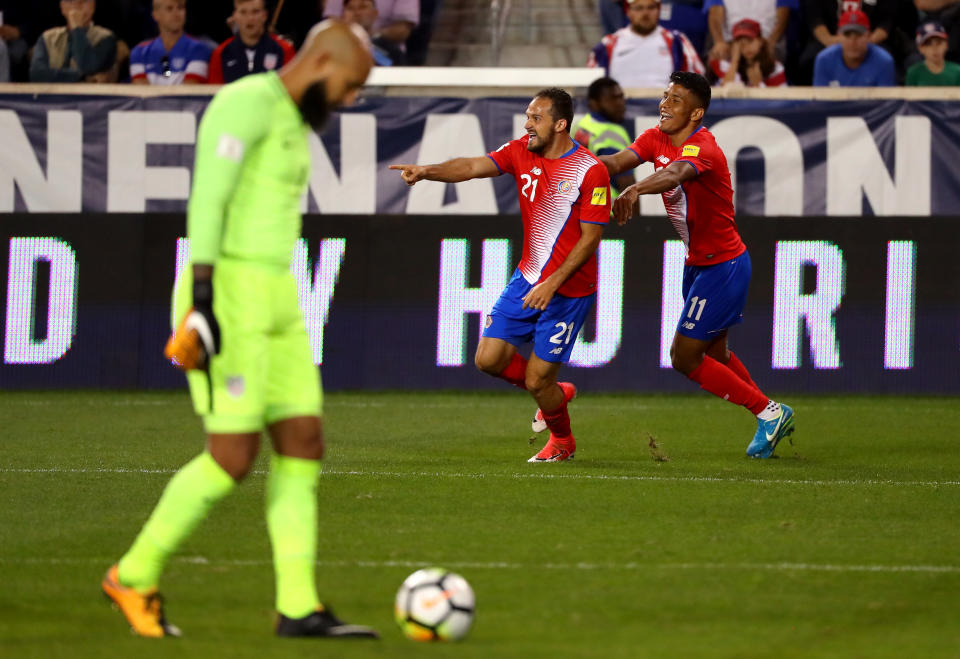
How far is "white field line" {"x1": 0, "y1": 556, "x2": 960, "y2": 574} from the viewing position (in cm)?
601

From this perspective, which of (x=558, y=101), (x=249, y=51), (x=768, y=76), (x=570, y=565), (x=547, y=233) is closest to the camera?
(x=570, y=565)

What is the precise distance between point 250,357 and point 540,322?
14.7 ft

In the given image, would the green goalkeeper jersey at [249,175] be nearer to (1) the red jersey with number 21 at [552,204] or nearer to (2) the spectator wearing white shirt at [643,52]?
(1) the red jersey with number 21 at [552,204]

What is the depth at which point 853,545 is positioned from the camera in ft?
21.5

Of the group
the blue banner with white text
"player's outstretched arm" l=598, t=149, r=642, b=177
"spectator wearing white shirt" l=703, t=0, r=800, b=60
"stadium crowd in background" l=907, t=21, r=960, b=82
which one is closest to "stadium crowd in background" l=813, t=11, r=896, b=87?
"stadium crowd in background" l=907, t=21, r=960, b=82

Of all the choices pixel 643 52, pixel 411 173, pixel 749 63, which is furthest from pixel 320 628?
pixel 749 63

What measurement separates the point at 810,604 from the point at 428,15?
40.2 ft

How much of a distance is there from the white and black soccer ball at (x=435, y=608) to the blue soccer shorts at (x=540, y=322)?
423 cm

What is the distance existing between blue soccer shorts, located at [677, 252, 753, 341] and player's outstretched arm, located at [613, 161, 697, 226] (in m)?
0.82

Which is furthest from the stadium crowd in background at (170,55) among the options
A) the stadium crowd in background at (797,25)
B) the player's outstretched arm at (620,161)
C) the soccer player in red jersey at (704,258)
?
the soccer player in red jersey at (704,258)

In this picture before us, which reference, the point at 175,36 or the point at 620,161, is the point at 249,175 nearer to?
the point at 620,161

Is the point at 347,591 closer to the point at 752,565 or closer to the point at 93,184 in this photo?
the point at 752,565

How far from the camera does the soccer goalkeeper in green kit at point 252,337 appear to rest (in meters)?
4.70

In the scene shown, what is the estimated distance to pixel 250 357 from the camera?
4.76 m
